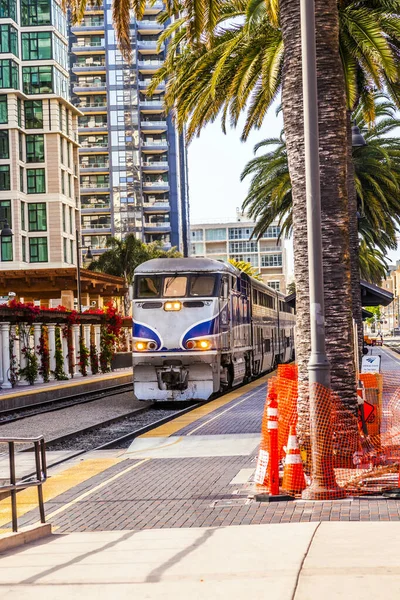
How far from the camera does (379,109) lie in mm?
35000

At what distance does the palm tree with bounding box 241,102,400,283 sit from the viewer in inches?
1341

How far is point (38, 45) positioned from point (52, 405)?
60048 mm

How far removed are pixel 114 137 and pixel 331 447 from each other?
119662mm

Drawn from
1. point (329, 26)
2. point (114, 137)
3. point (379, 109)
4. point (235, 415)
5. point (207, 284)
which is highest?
point (114, 137)

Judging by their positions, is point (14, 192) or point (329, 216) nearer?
point (329, 216)

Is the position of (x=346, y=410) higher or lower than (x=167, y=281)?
lower

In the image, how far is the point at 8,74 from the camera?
3095 inches

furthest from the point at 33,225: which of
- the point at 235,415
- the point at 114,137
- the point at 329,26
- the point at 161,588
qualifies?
the point at 161,588

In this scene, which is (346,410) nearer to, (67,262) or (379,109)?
(379,109)

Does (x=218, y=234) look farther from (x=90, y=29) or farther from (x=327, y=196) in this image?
(x=327, y=196)

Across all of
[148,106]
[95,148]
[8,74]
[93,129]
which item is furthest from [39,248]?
[148,106]

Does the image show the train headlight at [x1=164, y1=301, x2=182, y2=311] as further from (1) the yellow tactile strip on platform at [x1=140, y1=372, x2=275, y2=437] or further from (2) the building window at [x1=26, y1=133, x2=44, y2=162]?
(2) the building window at [x1=26, y1=133, x2=44, y2=162]

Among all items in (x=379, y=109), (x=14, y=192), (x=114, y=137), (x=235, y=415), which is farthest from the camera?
(x=114, y=137)

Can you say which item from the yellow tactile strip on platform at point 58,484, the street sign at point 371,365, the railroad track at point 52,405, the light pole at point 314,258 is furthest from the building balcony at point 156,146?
the light pole at point 314,258
